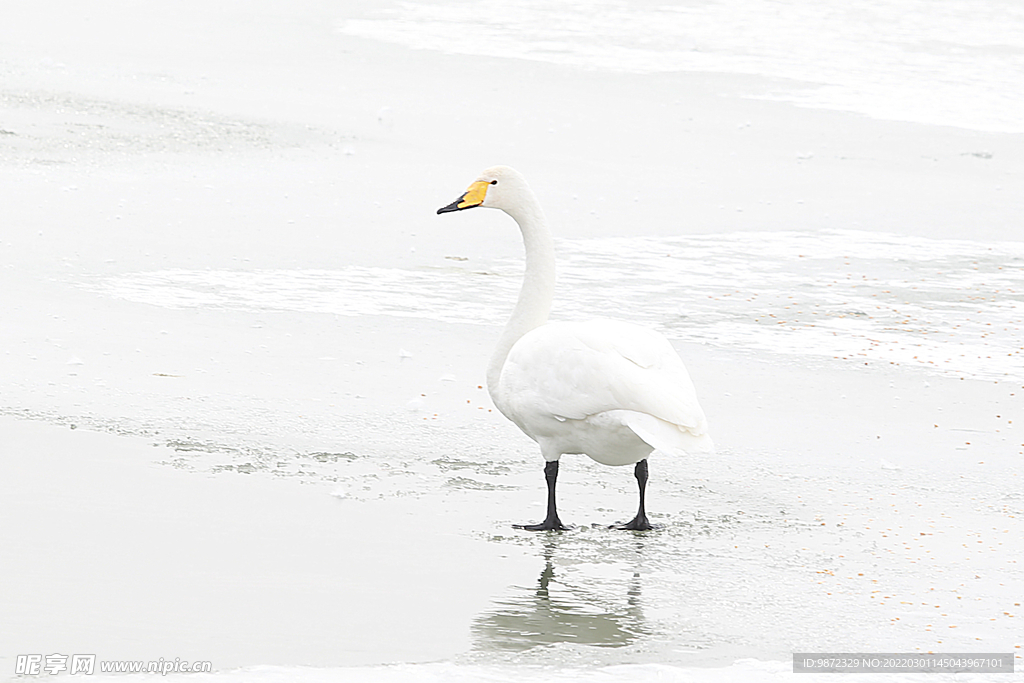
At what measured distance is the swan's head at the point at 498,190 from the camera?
657 centimetres

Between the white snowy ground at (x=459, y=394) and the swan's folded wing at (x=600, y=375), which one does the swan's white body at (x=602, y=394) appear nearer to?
the swan's folded wing at (x=600, y=375)

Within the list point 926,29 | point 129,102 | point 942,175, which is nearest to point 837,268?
point 942,175

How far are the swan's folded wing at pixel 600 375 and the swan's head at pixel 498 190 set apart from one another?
2.78 feet

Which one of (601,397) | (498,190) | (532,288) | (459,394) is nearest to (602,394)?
(601,397)

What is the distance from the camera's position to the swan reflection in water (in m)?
4.56

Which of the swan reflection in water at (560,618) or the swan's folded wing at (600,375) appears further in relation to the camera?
the swan's folded wing at (600,375)

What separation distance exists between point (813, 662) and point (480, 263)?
6.58 metres

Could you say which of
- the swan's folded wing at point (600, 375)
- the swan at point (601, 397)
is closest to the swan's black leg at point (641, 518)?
the swan at point (601, 397)

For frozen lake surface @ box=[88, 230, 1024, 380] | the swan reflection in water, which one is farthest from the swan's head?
frozen lake surface @ box=[88, 230, 1024, 380]

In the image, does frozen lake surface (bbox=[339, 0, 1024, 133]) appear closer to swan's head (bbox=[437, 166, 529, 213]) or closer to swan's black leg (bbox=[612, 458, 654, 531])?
swan's head (bbox=[437, 166, 529, 213])

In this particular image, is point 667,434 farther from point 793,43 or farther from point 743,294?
point 793,43

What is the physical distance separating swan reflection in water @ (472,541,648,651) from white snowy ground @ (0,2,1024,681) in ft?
0.06

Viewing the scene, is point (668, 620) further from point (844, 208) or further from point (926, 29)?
point (926, 29)

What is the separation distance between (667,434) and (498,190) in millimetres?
1682
